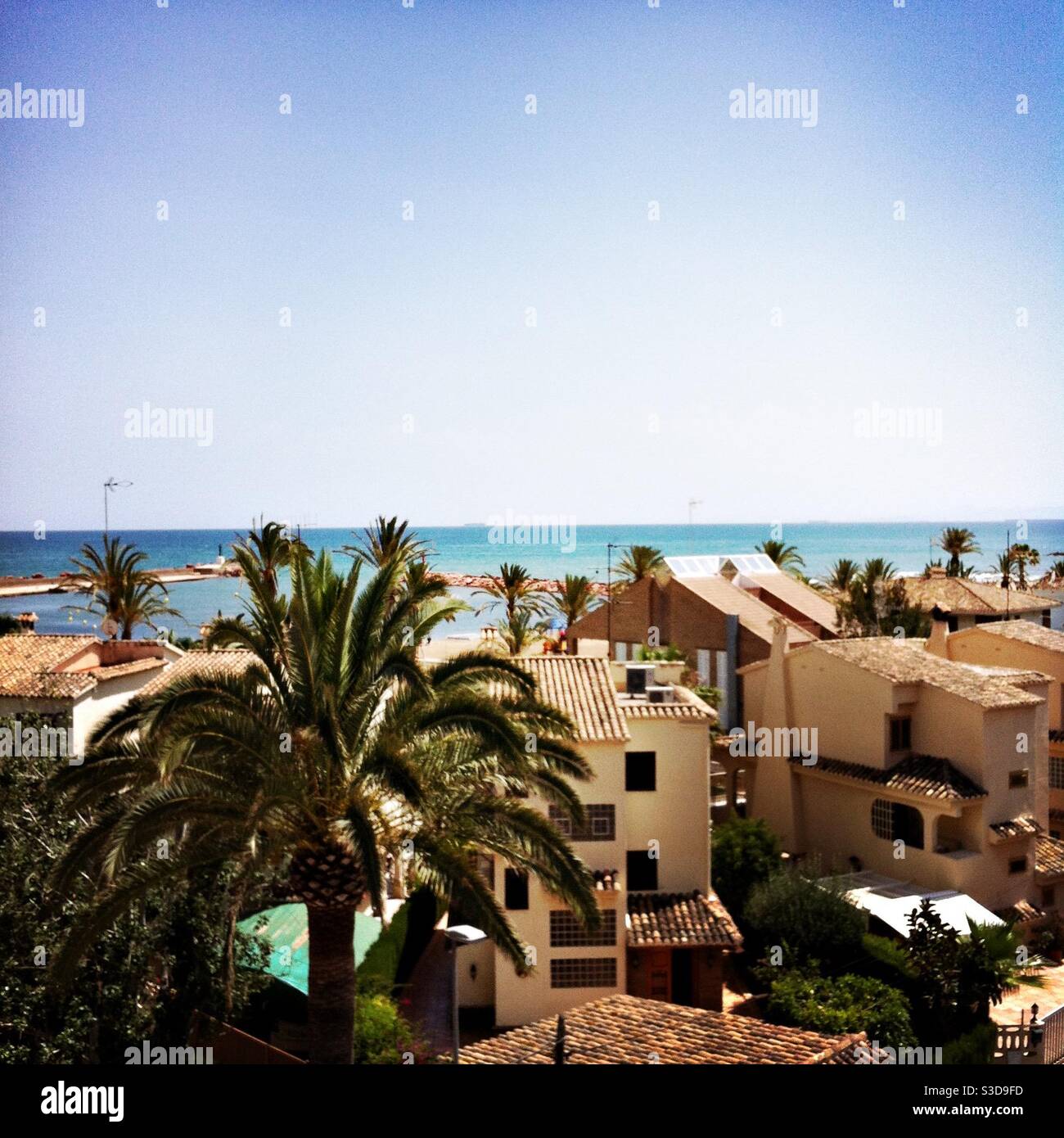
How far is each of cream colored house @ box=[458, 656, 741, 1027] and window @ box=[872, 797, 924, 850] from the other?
3.71 meters

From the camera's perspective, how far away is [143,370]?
410 inches

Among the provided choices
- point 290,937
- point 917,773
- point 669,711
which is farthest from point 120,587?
point 917,773

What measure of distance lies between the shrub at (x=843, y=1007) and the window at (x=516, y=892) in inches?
108

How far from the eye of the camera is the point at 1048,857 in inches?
613

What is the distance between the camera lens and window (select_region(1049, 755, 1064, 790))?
17359mm

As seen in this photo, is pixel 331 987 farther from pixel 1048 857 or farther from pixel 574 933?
pixel 1048 857

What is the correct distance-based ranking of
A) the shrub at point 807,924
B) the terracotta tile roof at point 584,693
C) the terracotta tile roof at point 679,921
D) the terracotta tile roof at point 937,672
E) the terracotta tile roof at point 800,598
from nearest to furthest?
the terracotta tile roof at point 679,921, the terracotta tile roof at point 584,693, the shrub at point 807,924, the terracotta tile roof at point 937,672, the terracotta tile roof at point 800,598

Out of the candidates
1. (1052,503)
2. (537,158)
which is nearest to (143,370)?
(537,158)

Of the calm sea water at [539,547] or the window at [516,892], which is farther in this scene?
the calm sea water at [539,547]

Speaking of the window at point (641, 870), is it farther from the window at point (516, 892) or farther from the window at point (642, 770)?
the window at point (516, 892)

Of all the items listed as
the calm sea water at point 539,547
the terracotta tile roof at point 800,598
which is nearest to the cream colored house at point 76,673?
the terracotta tile roof at point 800,598

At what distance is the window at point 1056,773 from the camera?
57.0ft
